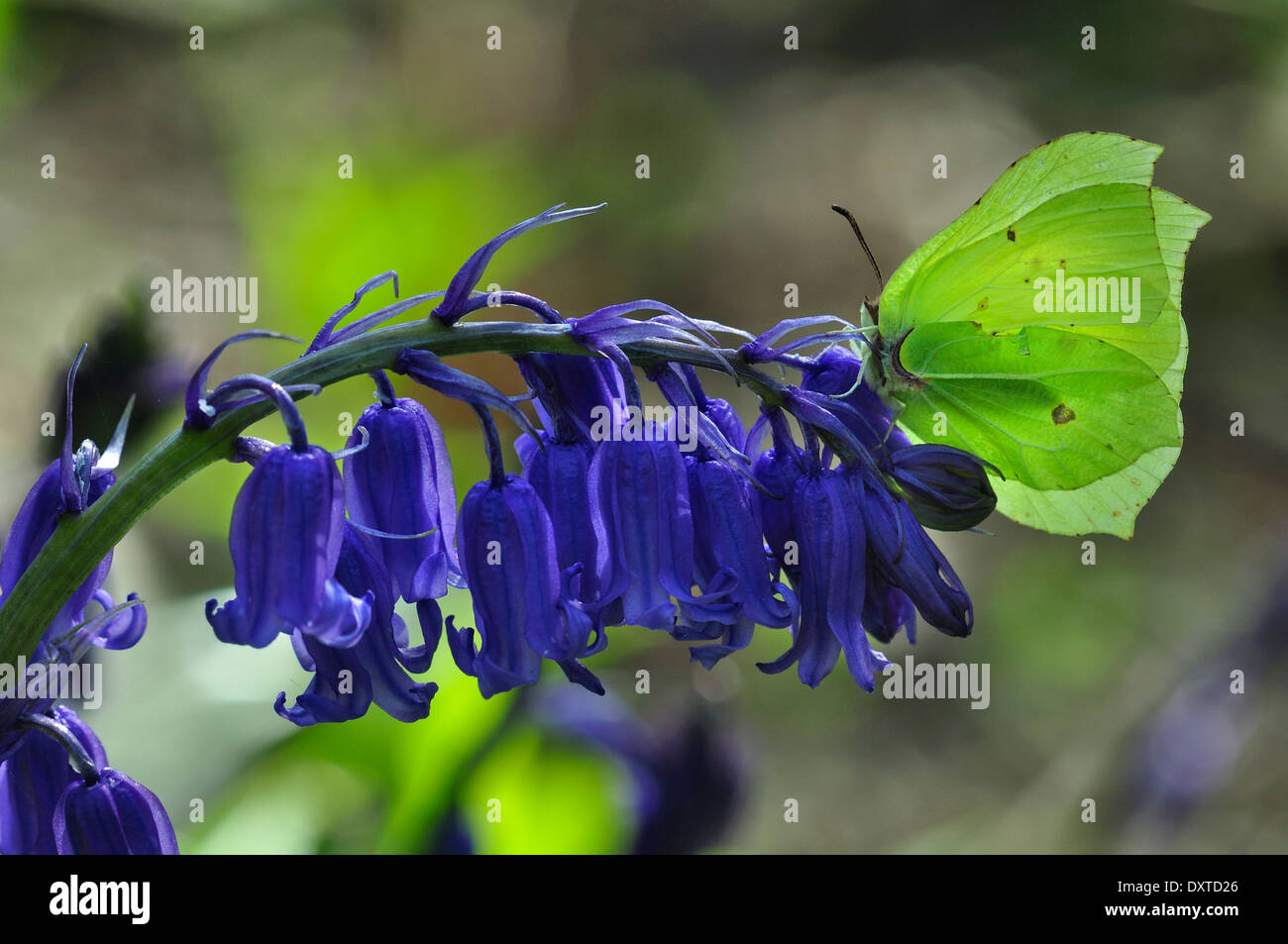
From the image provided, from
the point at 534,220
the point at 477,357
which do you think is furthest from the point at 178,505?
the point at 534,220

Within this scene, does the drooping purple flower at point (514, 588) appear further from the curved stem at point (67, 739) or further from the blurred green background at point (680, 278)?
the blurred green background at point (680, 278)

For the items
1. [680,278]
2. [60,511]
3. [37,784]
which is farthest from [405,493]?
[680,278]

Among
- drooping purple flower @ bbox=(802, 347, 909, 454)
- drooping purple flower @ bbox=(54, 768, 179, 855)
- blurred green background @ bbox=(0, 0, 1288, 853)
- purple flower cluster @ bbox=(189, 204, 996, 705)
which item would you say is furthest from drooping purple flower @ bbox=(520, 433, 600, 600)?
blurred green background @ bbox=(0, 0, 1288, 853)

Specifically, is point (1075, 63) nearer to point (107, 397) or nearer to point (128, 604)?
point (107, 397)

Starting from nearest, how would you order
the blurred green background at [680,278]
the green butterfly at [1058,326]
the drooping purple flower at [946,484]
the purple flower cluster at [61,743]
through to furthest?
the purple flower cluster at [61,743] < the drooping purple flower at [946,484] < the green butterfly at [1058,326] < the blurred green background at [680,278]

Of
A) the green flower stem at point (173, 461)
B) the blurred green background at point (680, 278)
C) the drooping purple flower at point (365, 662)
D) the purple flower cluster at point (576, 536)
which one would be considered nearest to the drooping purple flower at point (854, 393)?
the purple flower cluster at point (576, 536)

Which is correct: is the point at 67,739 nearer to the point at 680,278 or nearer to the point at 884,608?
the point at 884,608
